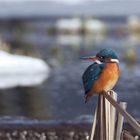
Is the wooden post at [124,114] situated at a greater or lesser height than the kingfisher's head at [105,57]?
lesser

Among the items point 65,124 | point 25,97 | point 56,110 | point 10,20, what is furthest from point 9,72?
point 10,20

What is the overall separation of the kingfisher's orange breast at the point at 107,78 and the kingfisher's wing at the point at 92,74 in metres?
0.04

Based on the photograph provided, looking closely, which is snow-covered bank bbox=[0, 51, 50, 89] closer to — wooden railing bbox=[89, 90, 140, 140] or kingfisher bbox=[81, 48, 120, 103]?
kingfisher bbox=[81, 48, 120, 103]

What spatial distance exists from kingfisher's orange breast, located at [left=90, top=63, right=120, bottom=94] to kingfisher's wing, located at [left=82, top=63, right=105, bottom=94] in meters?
0.04

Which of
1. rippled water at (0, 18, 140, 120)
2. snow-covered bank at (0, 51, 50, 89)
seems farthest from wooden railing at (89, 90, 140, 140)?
snow-covered bank at (0, 51, 50, 89)

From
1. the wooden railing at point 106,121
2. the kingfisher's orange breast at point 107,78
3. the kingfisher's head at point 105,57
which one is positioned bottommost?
the wooden railing at point 106,121

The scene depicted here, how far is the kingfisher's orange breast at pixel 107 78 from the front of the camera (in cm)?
624

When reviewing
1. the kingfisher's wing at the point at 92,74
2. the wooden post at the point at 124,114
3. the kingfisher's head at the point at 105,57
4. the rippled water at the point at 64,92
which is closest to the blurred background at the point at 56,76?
the rippled water at the point at 64,92

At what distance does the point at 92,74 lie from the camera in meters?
6.34

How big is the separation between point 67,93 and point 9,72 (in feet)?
14.4

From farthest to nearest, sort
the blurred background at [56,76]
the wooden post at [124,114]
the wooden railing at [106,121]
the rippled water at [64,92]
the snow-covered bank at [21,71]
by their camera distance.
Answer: the snow-covered bank at [21,71]
the blurred background at [56,76]
the rippled water at [64,92]
the wooden railing at [106,121]
the wooden post at [124,114]

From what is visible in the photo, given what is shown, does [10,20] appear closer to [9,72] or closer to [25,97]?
[9,72]

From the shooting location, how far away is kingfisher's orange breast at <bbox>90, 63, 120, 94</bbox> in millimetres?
6242

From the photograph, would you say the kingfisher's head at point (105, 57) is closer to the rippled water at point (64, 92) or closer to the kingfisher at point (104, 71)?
the kingfisher at point (104, 71)
